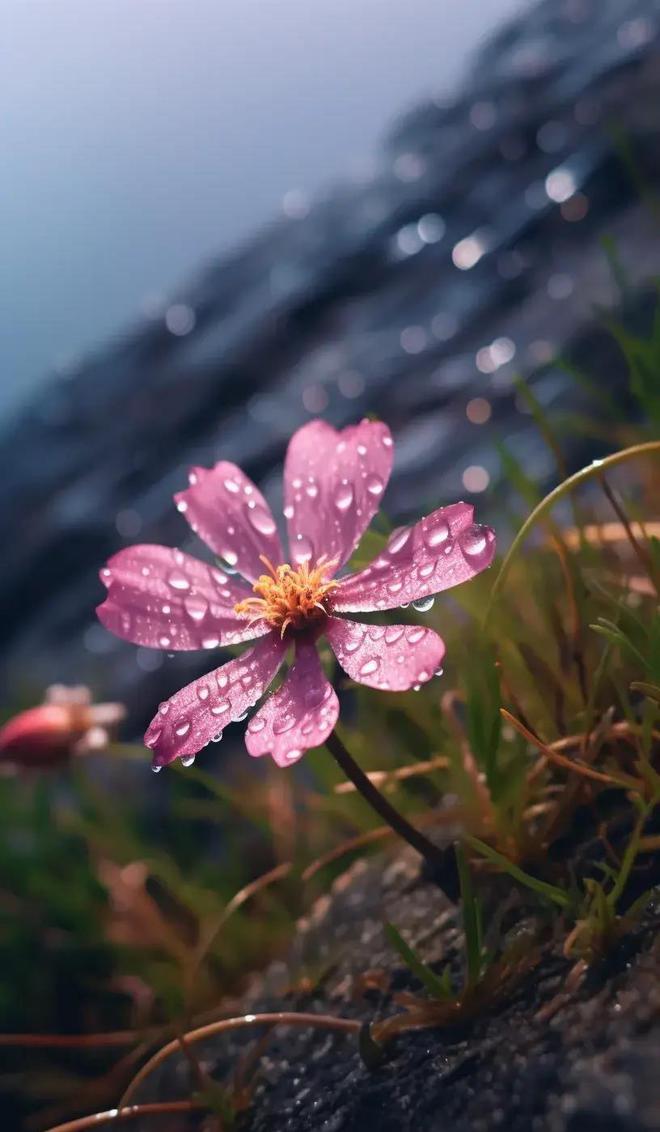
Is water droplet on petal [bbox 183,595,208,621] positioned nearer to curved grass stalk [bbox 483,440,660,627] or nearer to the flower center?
the flower center

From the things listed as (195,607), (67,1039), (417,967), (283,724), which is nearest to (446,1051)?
(417,967)

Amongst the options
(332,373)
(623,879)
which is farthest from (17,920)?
(332,373)

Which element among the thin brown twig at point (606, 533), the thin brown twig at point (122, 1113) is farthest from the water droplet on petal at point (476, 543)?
the thin brown twig at point (122, 1113)

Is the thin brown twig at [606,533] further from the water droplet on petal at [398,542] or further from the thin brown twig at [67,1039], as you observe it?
the thin brown twig at [67,1039]

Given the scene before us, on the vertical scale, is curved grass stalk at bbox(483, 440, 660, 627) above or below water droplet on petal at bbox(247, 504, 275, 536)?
below

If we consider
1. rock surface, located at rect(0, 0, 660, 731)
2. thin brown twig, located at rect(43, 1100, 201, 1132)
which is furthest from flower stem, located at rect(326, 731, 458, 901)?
rock surface, located at rect(0, 0, 660, 731)

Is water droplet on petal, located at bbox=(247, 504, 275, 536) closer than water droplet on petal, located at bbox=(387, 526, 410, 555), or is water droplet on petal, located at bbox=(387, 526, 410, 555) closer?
water droplet on petal, located at bbox=(387, 526, 410, 555)

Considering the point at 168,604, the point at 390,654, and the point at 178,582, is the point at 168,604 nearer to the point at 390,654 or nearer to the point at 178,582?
the point at 178,582
